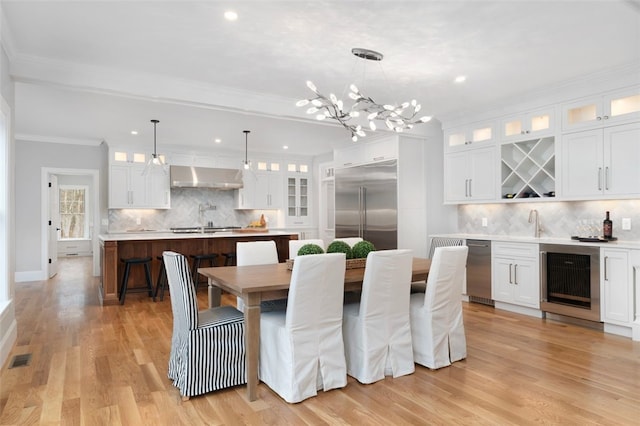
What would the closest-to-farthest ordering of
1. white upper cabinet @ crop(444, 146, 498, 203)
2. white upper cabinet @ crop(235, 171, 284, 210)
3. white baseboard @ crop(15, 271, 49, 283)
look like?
white upper cabinet @ crop(444, 146, 498, 203) → white baseboard @ crop(15, 271, 49, 283) → white upper cabinet @ crop(235, 171, 284, 210)

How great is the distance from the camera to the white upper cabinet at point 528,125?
4.73m

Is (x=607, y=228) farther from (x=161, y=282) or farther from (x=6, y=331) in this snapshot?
(x=6, y=331)

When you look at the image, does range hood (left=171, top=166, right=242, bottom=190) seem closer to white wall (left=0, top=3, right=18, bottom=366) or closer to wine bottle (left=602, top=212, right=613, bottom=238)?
white wall (left=0, top=3, right=18, bottom=366)

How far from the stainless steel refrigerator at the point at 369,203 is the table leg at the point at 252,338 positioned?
3.73 m

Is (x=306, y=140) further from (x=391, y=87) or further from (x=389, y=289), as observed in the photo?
(x=389, y=289)

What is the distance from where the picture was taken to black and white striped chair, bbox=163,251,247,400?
2.65m

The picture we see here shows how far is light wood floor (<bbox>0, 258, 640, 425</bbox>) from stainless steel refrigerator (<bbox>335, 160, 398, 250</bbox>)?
228 centimetres

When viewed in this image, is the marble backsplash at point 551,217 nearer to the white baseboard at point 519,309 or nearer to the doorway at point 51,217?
the white baseboard at point 519,309

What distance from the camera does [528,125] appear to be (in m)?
4.93

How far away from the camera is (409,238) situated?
6145 mm

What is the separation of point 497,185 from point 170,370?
4.36m

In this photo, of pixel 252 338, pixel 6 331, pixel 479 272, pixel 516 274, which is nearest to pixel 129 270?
pixel 6 331

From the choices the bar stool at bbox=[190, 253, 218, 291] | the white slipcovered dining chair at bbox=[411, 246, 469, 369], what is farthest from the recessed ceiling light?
the bar stool at bbox=[190, 253, 218, 291]

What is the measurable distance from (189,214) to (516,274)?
6330 millimetres
